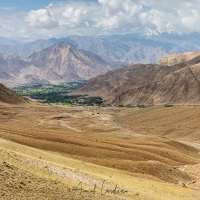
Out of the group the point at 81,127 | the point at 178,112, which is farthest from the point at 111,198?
the point at 178,112

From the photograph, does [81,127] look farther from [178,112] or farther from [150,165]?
[150,165]

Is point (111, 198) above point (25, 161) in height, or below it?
below

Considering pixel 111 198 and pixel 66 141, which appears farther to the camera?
pixel 66 141

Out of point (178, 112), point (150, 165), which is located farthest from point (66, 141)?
point (178, 112)

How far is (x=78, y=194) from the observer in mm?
26516

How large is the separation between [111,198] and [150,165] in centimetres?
2130

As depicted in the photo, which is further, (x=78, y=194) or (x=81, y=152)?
(x=81, y=152)

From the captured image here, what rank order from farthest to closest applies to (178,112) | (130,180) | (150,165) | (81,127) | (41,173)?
(178,112), (81,127), (150,165), (130,180), (41,173)

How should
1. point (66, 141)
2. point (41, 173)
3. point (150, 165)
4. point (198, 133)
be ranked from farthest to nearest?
point (198, 133), point (66, 141), point (150, 165), point (41, 173)

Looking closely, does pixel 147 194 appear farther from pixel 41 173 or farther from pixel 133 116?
pixel 133 116

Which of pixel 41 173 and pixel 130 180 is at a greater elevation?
pixel 41 173

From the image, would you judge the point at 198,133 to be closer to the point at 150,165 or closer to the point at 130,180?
the point at 150,165

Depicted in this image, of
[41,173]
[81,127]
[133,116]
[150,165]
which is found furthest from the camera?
[133,116]

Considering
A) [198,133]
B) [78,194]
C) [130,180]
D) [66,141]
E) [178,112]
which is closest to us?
[78,194]
